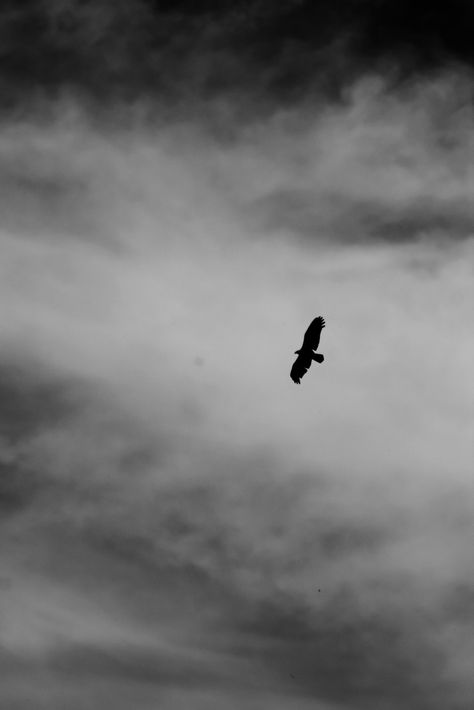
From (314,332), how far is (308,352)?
147cm

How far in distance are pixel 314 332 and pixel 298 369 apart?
8.75 ft

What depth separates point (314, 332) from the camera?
12612 centimetres

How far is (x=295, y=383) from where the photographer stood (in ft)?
418

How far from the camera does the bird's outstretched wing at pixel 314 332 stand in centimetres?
12606

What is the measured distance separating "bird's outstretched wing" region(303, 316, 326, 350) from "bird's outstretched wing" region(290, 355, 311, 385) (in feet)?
4.30

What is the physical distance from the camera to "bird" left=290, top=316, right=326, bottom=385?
126125mm

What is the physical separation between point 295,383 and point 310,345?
7.99ft

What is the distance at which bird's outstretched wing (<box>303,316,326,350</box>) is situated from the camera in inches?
4963

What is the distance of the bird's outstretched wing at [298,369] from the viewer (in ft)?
418

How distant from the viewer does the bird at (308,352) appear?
12612cm

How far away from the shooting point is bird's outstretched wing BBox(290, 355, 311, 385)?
418 feet

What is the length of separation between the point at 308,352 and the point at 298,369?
4.04 feet

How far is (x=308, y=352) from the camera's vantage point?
127 meters
